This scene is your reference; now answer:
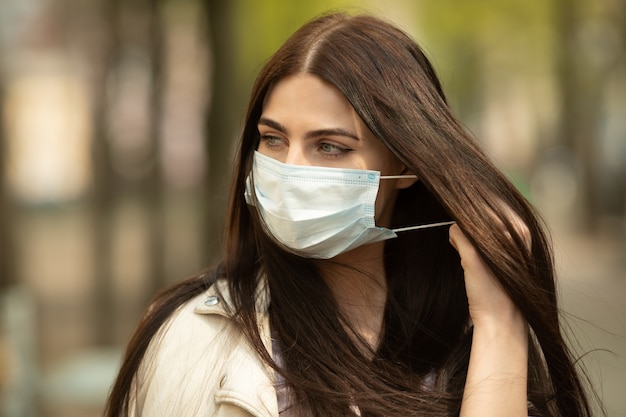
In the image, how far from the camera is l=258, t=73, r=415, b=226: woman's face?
107 inches

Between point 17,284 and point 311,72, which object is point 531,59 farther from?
point 311,72

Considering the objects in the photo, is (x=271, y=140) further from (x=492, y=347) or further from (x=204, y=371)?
(x=492, y=347)

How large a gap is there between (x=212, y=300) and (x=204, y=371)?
22 centimetres

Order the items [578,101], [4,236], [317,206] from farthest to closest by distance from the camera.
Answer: [578,101] < [4,236] < [317,206]

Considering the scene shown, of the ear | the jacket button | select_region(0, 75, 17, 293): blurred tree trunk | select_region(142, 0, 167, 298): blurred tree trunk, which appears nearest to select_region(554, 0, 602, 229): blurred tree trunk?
select_region(142, 0, 167, 298): blurred tree trunk

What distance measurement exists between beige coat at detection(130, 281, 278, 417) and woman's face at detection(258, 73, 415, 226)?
452mm

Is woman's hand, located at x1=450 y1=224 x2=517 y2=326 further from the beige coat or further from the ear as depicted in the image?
the beige coat

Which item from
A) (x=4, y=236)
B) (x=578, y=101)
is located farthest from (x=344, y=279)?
(x=578, y=101)

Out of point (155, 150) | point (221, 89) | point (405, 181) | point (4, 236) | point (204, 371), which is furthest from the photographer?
point (155, 150)

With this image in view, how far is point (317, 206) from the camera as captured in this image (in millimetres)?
2773

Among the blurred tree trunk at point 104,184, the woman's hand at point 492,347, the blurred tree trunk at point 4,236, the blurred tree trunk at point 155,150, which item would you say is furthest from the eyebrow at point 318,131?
the blurred tree trunk at point 155,150

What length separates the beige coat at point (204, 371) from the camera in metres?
2.58

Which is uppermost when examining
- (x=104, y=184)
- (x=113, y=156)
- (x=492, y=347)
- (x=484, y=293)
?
(x=484, y=293)

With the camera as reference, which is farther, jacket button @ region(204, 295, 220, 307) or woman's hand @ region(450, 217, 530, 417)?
jacket button @ region(204, 295, 220, 307)
